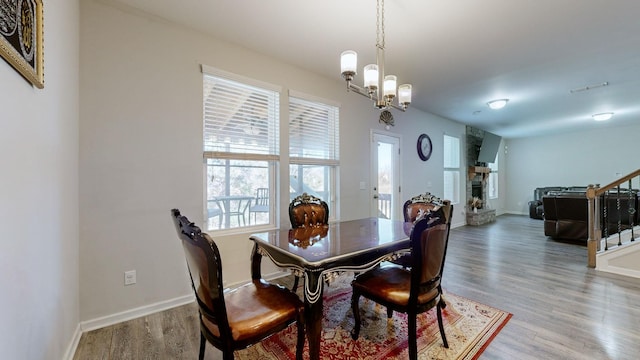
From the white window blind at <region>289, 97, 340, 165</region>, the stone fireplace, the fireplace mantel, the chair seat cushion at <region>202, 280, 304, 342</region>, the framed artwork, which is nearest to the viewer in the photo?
the framed artwork

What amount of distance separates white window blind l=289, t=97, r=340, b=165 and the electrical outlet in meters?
1.98

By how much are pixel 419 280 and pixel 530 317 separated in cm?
146

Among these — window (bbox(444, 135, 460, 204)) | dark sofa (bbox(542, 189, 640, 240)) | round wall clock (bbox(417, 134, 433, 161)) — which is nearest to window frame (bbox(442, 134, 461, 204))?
window (bbox(444, 135, 460, 204))

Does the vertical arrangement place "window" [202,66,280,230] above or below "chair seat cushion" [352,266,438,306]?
above

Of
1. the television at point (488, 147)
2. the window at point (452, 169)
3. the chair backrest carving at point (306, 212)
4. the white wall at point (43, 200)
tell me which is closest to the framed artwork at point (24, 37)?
the white wall at point (43, 200)

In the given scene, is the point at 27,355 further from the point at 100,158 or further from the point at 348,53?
the point at 348,53

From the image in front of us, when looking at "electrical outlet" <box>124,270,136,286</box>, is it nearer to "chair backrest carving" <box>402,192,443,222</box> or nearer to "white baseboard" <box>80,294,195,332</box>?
"white baseboard" <box>80,294,195,332</box>

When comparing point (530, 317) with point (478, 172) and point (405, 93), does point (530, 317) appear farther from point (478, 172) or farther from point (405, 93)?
point (478, 172)

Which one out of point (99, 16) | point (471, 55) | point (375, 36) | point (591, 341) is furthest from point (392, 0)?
point (591, 341)

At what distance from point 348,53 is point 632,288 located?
3.82 meters

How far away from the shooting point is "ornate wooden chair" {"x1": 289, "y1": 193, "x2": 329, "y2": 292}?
2.62 m

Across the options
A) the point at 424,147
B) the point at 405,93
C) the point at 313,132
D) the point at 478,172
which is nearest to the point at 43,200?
the point at 405,93

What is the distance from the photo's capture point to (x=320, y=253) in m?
1.67

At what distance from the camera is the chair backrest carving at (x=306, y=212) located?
262cm
